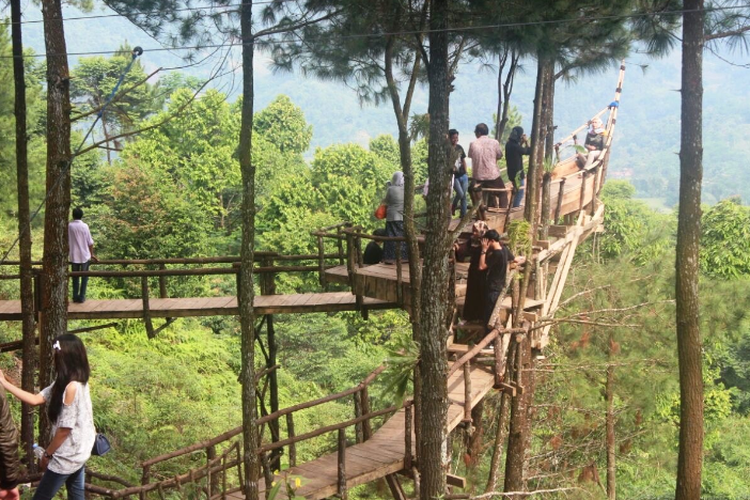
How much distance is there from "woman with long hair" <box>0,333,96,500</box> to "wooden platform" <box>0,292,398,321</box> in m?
4.76

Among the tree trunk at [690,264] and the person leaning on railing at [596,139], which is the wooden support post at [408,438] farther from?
the person leaning on railing at [596,139]

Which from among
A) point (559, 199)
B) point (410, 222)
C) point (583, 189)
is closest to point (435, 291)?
point (410, 222)

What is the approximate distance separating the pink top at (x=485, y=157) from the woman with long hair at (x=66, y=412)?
725 cm

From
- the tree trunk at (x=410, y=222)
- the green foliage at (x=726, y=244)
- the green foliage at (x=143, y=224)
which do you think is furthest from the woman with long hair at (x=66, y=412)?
the green foliage at (x=726, y=244)

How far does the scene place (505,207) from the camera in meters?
12.5

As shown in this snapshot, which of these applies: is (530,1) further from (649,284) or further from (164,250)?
(164,250)

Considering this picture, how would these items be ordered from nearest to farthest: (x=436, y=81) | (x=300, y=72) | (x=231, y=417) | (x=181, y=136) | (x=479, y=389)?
(x=436, y=81) < (x=479, y=389) < (x=300, y=72) < (x=231, y=417) < (x=181, y=136)

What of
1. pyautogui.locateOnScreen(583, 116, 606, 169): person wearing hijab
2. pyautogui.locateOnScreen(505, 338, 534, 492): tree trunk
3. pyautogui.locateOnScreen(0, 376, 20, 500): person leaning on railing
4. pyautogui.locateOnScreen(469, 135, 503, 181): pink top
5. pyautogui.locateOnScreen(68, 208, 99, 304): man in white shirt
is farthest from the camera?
pyautogui.locateOnScreen(583, 116, 606, 169): person wearing hijab

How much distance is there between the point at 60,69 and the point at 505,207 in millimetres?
6921

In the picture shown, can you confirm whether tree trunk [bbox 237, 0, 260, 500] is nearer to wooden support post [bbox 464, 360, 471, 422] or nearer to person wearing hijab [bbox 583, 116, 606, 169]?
wooden support post [bbox 464, 360, 471, 422]

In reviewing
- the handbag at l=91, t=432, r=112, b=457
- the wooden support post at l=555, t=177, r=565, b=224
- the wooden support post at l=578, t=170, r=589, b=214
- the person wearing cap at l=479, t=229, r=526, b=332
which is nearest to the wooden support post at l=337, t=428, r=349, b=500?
the person wearing cap at l=479, t=229, r=526, b=332

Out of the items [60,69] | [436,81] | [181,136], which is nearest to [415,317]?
[436,81]

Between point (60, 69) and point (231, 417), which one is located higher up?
point (60, 69)

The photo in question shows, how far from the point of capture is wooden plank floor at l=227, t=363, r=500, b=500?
7.99 meters
